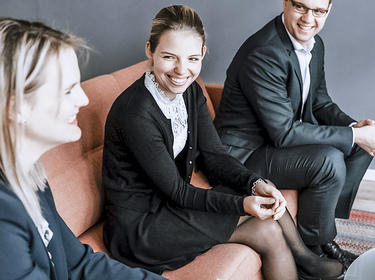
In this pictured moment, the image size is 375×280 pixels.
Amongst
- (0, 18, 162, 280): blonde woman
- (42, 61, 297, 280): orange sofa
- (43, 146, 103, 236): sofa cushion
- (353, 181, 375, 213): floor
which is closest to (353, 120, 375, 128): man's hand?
(353, 181, 375, 213): floor

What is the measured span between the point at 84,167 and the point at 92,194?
100 millimetres

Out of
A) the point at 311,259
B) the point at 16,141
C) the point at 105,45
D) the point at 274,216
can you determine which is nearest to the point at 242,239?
the point at 274,216

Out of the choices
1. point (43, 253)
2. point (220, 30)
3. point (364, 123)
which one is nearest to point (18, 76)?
point (43, 253)

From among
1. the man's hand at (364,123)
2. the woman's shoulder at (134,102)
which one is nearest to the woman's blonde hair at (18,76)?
the woman's shoulder at (134,102)

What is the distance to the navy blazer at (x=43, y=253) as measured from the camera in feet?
3.04

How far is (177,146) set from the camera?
1.71m

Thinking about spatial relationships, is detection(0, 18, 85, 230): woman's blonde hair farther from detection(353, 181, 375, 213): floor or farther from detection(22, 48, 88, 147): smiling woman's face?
detection(353, 181, 375, 213): floor

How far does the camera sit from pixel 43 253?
3.35 ft

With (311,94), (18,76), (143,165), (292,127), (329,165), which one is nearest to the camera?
(18,76)

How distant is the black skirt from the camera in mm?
1546

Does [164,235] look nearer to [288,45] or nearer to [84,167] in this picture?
A: [84,167]

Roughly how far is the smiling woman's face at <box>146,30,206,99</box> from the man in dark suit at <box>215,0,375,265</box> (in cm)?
44

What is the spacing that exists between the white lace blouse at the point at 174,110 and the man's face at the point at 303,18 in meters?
0.61

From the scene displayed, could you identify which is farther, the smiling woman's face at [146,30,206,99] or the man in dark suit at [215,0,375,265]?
the man in dark suit at [215,0,375,265]
